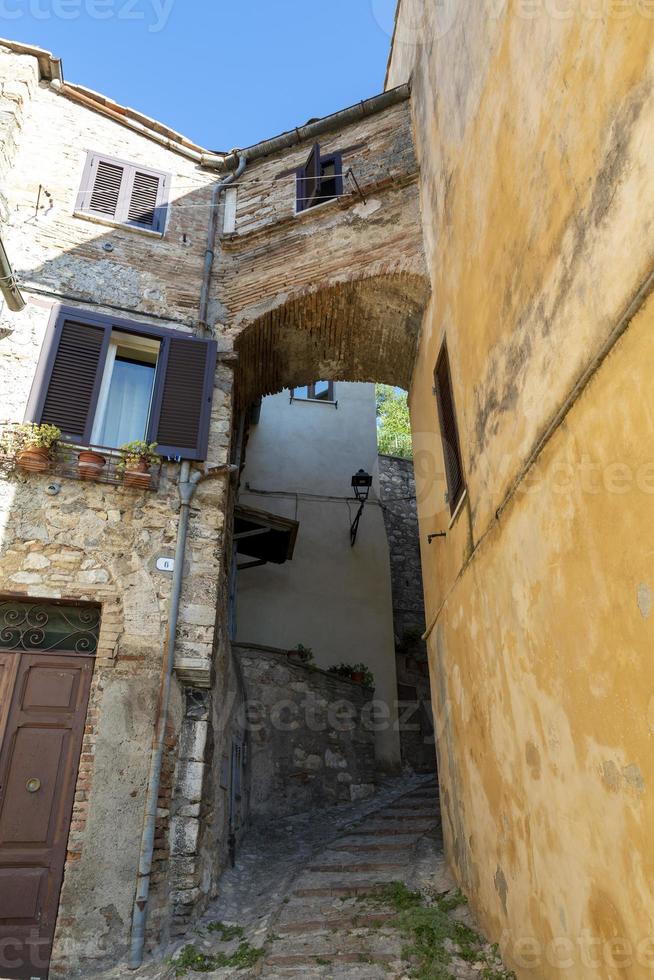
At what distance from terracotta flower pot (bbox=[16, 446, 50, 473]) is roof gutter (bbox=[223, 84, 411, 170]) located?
5.18 meters

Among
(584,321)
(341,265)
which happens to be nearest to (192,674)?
(584,321)

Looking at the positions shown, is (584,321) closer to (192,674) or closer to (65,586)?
(192,674)

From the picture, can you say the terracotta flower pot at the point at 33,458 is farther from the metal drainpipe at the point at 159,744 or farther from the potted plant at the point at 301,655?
the potted plant at the point at 301,655

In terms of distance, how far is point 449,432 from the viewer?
5.95 m

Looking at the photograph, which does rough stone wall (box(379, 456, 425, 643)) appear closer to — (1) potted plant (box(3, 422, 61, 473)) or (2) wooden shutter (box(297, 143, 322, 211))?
(2) wooden shutter (box(297, 143, 322, 211))

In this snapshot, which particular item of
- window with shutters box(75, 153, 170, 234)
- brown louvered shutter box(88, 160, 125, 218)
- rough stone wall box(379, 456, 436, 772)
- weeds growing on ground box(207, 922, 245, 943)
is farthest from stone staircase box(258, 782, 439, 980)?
brown louvered shutter box(88, 160, 125, 218)

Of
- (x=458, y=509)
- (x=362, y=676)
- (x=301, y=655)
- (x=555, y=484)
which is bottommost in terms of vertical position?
(x=555, y=484)

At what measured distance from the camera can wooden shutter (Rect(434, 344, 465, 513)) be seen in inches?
220

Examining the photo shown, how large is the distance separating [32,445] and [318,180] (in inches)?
198

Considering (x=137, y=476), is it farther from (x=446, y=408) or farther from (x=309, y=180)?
(x=309, y=180)

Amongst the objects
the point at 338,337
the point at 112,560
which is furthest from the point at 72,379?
the point at 338,337

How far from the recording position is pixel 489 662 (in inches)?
176

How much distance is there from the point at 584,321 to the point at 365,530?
9598 mm

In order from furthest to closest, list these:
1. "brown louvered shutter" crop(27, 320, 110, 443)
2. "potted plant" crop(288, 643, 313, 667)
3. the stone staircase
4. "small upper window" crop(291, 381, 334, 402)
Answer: "small upper window" crop(291, 381, 334, 402) → "potted plant" crop(288, 643, 313, 667) → "brown louvered shutter" crop(27, 320, 110, 443) → the stone staircase
